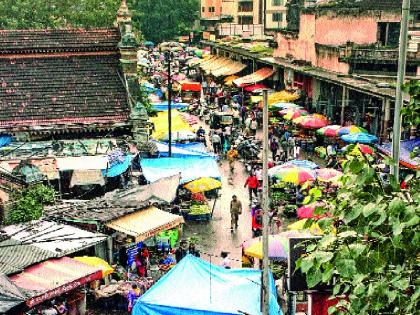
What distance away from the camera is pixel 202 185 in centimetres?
2144

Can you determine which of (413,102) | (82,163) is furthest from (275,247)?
(413,102)

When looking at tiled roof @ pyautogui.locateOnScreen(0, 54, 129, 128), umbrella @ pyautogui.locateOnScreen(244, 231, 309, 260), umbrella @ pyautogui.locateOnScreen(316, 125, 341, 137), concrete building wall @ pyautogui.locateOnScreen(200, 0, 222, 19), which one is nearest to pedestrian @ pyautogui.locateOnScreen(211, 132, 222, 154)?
umbrella @ pyautogui.locateOnScreen(316, 125, 341, 137)

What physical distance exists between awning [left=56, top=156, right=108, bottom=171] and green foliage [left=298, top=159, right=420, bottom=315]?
548 inches

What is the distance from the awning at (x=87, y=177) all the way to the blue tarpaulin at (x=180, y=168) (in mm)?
2523

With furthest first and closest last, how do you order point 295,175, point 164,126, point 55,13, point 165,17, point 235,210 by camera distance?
point 165,17 < point 55,13 < point 164,126 < point 295,175 < point 235,210

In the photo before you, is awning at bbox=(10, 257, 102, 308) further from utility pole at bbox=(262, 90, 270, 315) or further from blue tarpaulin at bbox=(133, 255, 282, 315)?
utility pole at bbox=(262, 90, 270, 315)

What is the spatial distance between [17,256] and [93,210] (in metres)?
3.93

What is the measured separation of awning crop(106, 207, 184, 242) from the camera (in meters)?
16.2

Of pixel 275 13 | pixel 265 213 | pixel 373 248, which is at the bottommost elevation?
pixel 265 213

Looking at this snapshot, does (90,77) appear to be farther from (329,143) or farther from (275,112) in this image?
(275,112)

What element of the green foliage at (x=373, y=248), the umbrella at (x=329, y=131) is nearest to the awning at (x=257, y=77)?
the umbrella at (x=329, y=131)

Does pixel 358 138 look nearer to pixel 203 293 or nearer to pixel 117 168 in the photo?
pixel 117 168

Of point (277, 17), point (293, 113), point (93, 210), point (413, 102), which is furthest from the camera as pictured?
point (277, 17)

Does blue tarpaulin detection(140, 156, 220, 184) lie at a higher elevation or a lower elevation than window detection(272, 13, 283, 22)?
lower
